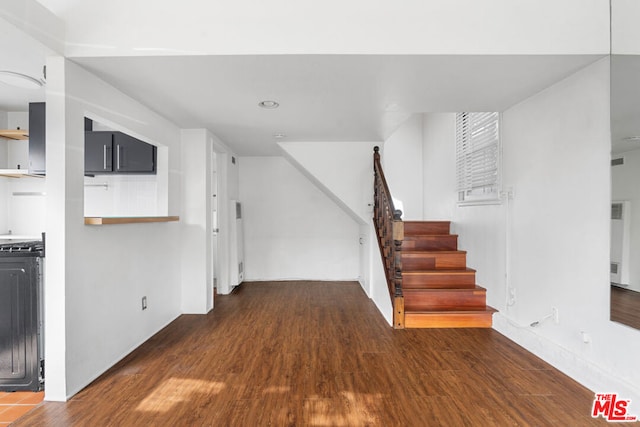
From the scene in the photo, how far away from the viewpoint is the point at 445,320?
11.0 ft

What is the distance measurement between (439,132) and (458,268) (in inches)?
88.2

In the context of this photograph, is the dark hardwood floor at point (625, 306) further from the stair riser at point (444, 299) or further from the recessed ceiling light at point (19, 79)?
the recessed ceiling light at point (19, 79)

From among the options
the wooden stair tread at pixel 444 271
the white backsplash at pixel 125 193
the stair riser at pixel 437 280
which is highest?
the white backsplash at pixel 125 193

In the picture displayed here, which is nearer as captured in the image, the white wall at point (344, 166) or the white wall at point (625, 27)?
the white wall at point (625, 27)

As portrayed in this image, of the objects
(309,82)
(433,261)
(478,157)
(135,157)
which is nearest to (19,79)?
(135,157)

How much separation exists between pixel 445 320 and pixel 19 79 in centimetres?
462

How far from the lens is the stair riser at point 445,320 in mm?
3352

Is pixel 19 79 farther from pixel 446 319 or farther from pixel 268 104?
pixel 446 319

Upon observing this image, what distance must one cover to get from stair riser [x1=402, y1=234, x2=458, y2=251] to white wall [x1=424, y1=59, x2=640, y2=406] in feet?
1.98

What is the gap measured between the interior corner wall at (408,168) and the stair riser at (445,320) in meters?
2.46

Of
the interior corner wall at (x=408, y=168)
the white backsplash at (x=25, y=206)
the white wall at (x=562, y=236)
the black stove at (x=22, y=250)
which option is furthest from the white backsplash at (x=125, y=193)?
the white wall at (x=562, y=236)

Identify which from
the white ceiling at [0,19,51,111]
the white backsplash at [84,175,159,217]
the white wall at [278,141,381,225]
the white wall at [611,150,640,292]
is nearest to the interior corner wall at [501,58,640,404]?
the white wall at [611,150,640,292]

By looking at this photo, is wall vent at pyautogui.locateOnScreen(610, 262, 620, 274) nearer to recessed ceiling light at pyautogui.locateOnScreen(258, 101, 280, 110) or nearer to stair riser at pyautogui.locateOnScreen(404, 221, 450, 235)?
stair riser at pyautogui.locateOnScreen(404, 221, 450, 235)

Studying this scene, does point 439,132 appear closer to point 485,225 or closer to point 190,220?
point 485,225
